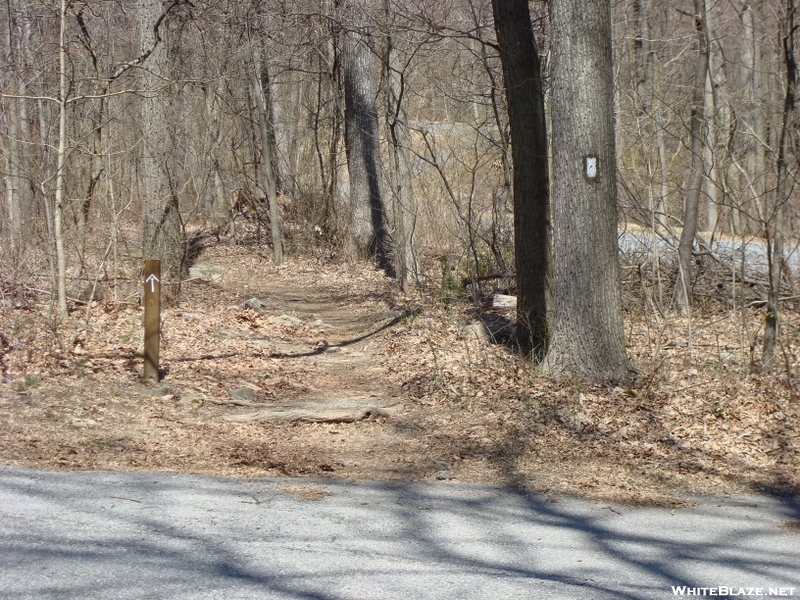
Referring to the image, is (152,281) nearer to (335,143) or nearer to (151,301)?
(151,301)

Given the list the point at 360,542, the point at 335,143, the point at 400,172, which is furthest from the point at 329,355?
the point at 335,143

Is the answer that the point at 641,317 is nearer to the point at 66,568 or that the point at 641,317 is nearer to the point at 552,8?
the point at 552,8

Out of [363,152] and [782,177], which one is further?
[363,152]

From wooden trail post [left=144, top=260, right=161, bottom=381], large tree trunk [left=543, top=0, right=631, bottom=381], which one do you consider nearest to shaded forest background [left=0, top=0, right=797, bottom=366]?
large tree trunk [left=543, top=0, right=631, bottom=381]

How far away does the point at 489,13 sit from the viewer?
1505 cm

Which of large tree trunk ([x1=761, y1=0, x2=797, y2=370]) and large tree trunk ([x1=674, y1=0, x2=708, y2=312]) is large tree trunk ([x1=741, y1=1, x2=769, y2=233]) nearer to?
large tree trunk ([x1=761, y1=0, x2=797, y2=370])

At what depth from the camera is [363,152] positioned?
1945cm

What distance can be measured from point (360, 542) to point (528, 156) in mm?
6053

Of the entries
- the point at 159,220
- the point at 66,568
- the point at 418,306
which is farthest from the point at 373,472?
the point at 159,220

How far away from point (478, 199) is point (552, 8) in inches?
369

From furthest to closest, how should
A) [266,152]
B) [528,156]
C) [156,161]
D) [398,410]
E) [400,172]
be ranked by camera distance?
1. [266,152]
2. [400,172]
3. [156,161]
4. [528,156]
5. [398,410]

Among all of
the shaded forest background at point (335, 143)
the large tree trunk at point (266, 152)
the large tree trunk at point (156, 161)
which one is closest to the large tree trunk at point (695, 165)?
the shaded forest background at point (335, 143)

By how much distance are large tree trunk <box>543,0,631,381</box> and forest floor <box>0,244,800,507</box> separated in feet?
1.51

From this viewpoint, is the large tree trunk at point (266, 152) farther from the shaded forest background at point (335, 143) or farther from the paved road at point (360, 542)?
the paved road at point (360, 542)
